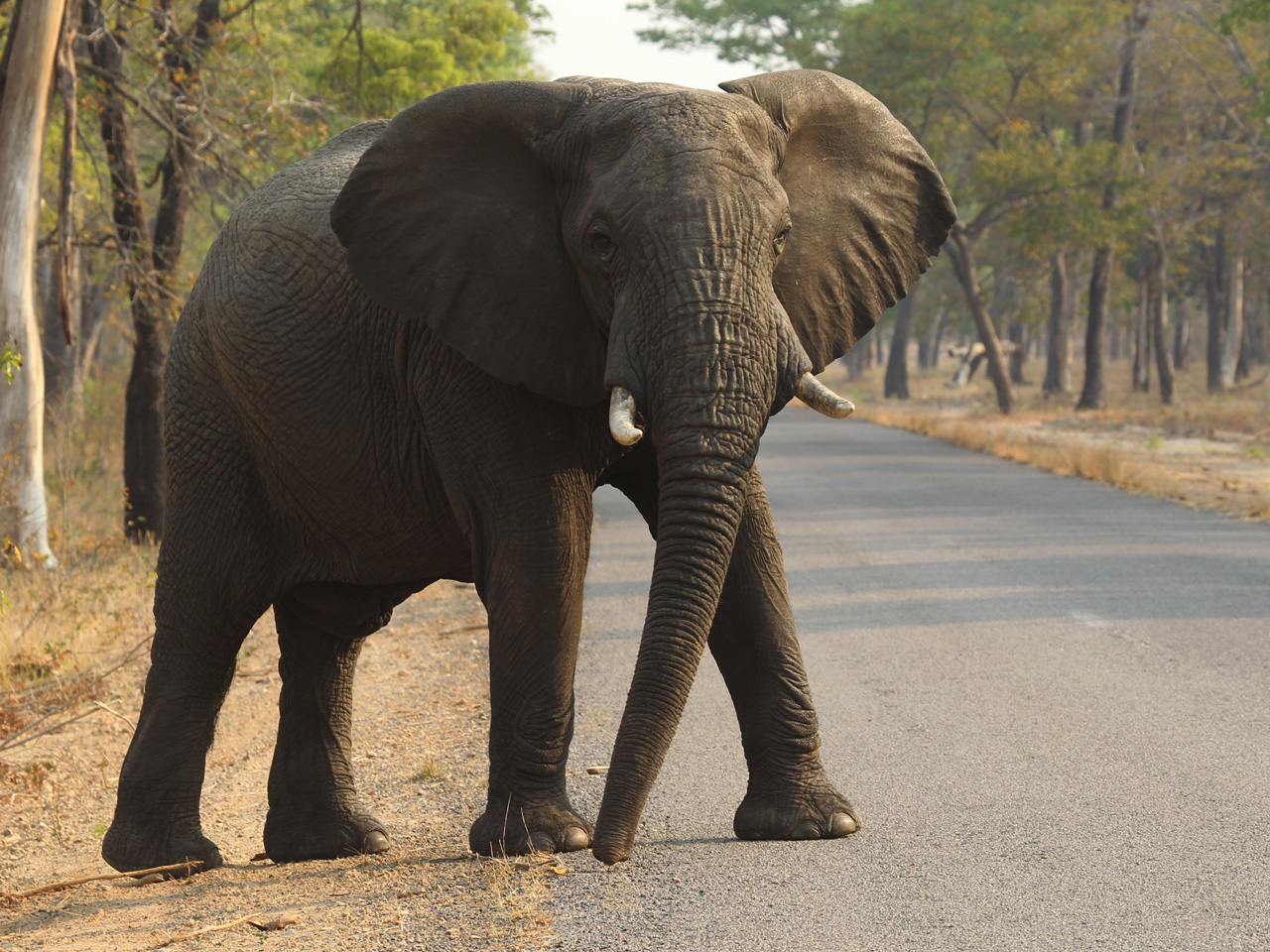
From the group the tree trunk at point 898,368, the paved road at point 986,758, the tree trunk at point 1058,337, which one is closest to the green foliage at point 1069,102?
the tree trunk at point 1058,337

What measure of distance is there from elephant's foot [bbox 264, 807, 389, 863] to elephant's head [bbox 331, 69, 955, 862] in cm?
206

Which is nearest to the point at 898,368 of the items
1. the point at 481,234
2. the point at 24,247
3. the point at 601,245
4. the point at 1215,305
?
the point at 1215,305

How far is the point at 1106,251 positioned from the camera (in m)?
35.8

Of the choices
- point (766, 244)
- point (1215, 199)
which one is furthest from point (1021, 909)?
point (1215, 199)

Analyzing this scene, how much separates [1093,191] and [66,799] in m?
32.6

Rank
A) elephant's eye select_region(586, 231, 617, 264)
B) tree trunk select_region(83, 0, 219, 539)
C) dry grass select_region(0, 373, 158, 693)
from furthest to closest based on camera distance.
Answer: tree trunk select_region(83, 0, 219, 539)
dry grass select_region(0, 373, 158, 693)
elephant's eye select_region(586, 231, 617, 264)

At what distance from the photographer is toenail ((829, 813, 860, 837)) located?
535 cm

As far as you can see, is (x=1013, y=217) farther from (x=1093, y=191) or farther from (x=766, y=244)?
(x=766, y=244)

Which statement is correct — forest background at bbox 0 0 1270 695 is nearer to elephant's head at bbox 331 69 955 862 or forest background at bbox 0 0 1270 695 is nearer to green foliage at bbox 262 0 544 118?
green foliage at bbox 262 0 544 118

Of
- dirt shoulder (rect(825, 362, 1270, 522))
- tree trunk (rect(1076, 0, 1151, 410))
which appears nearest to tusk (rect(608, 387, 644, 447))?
dirt shoulder (rect(825, 362, 1270, 522))

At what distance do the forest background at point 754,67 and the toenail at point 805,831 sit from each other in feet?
11.7

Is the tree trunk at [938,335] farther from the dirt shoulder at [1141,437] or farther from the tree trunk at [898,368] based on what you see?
the dirt shoulder at [1141,437]

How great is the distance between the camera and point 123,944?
4.70m

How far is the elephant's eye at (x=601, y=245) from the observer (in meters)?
4.45
